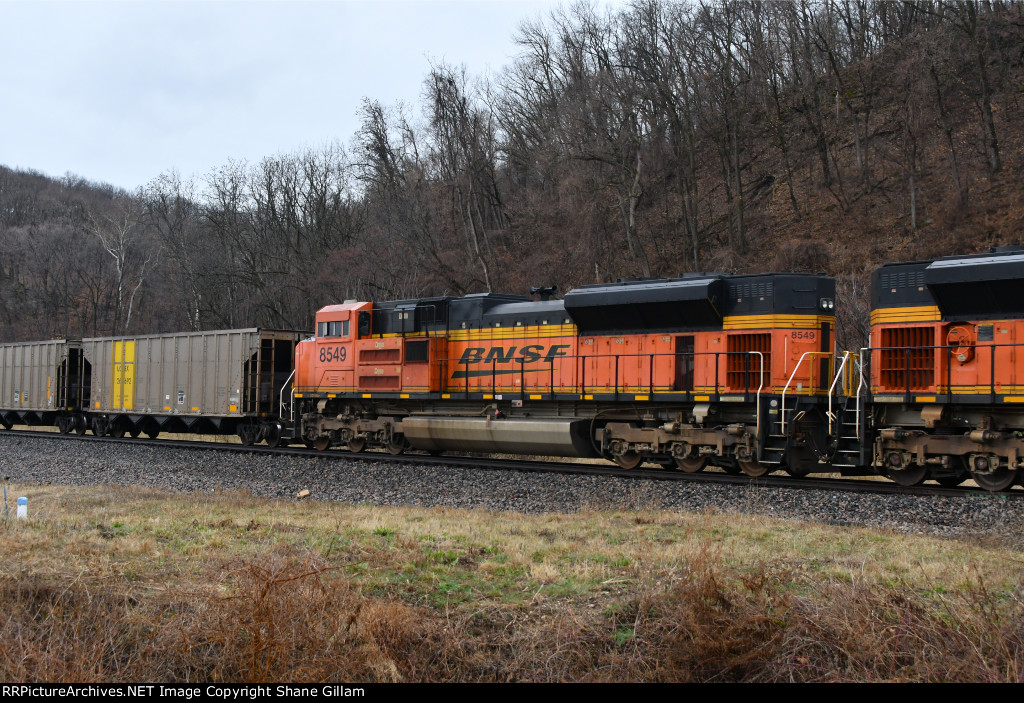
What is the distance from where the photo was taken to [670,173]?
1542 inches

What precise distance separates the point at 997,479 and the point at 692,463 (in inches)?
205

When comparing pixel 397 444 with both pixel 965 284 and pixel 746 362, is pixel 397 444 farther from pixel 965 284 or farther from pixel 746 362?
pixel 965 284

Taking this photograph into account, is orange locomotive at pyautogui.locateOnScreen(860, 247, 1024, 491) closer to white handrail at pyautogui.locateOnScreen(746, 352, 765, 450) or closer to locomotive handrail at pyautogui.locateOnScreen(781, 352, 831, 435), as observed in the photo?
locomotive handrail at pyautogui.locateOnScreen(781, 352, 831, 435)

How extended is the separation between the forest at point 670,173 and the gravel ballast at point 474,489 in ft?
45.4

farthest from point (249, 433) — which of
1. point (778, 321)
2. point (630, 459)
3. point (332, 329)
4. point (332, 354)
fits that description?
point (778, 321)

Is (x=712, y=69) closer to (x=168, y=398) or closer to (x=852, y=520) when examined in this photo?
(x=168, y=398)

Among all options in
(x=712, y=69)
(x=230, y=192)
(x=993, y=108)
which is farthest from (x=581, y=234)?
(x=230, y=192)

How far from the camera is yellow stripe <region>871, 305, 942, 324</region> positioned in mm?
13750

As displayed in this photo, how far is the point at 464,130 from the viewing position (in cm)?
4312

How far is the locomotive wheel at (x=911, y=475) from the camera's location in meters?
13.7

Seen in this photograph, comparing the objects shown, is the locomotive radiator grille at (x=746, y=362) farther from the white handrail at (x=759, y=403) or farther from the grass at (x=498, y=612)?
the grass at (x=498, y=612)

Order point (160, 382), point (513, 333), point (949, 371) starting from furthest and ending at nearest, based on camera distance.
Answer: point (160, 382)
point (513, 333)
point (949, 371)

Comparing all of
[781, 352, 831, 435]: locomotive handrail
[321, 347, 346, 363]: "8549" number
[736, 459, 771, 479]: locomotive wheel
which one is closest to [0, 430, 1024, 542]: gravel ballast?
[736, 459, 771, 479]: locomotive wheel

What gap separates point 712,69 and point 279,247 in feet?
86.0
